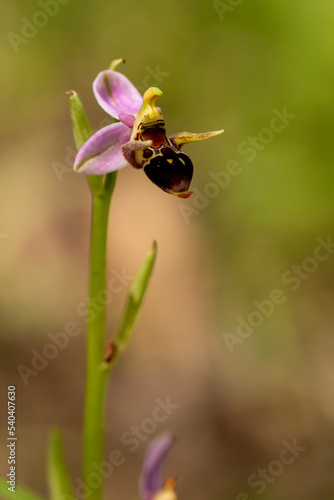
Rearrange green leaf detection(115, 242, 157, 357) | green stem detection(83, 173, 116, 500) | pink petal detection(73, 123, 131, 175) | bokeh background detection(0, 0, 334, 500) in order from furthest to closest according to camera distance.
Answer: bokeh background detection(0, 0, 334, 500) < green leaf detection(115, 242, 157, 357) < green stem detection(83, 173, 116, 500) < pink petal detection(73, 123, 131, 175)

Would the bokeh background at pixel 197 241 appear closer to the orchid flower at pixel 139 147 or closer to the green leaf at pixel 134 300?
the green leaf at pixel 134 300

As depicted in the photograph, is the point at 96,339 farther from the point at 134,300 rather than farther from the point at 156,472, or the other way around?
the point at 156,472

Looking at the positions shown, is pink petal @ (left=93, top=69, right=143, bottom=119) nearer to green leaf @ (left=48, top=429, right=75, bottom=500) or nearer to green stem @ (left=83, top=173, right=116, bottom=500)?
green stem @ (left=83, top=173, right=116, bottom=500)

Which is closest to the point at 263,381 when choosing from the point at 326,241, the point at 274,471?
the point at 274,471

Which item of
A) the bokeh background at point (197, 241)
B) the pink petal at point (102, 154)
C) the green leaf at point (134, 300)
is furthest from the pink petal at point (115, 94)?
the bokeh background at point (197, 241)

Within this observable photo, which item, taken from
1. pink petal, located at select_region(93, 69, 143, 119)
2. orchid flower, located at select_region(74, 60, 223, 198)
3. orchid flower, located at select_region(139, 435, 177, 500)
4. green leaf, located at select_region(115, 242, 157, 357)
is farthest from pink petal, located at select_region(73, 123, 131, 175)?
orchid flower, located at select_region(139, 435, 177, 500)

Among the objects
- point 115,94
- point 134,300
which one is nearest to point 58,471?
point 134,300

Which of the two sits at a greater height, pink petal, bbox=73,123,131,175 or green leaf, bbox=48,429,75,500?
pink petal, bbox=73,123,131,175
